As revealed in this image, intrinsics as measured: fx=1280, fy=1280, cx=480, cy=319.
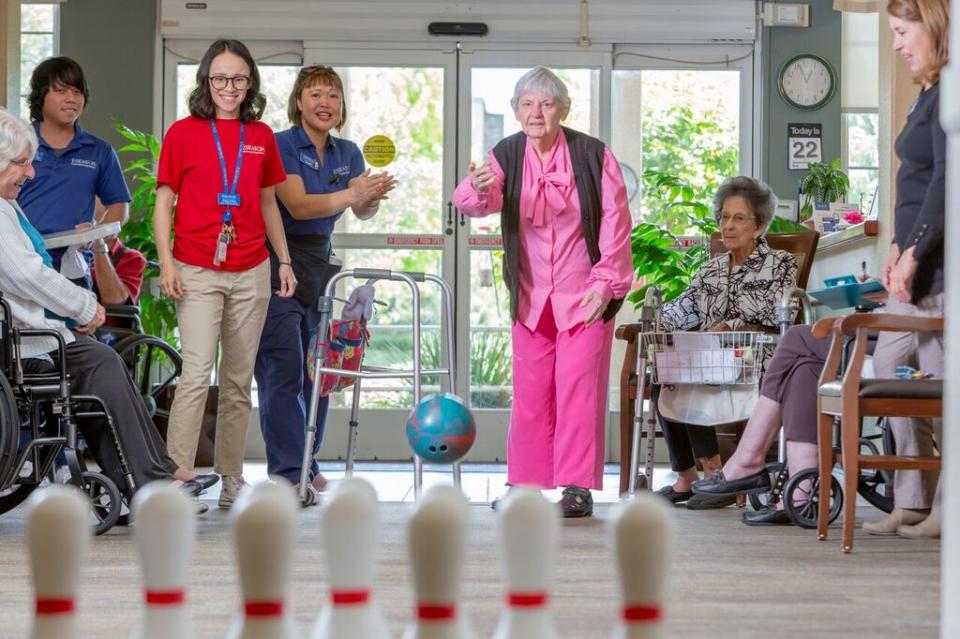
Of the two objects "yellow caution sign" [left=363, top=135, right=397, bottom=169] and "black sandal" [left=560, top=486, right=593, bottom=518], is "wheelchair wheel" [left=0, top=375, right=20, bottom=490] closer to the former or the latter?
"black sandal" [left=560, top=486, right=593, bottom=518]

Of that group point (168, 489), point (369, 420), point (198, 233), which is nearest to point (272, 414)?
point (198, 233)

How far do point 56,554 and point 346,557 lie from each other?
0.29m

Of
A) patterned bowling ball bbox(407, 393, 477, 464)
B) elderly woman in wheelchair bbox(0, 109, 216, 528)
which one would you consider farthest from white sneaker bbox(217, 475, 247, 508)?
patterned bowling ball bbox(407, 393, 477, 464)

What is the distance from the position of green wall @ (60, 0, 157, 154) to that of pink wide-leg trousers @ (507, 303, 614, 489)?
143 inches

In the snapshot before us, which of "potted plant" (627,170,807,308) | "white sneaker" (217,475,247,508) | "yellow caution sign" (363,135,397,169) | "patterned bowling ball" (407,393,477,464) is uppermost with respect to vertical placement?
"yellow caution sign" (363,135,397,169)

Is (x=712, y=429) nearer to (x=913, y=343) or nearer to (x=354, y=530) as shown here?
(x=913, y=343)

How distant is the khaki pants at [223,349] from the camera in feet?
13.0

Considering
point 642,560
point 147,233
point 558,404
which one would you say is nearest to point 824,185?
point 558,404

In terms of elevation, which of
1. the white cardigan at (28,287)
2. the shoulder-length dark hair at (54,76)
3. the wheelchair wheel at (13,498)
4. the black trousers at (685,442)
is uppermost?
the shoulder-length dark hair at (54,76)

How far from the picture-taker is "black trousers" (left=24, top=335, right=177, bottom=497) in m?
3.54

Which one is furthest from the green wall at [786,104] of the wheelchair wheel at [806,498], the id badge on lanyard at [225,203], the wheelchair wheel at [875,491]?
the id badge on lanyard at [225,203]

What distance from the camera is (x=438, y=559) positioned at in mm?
1271

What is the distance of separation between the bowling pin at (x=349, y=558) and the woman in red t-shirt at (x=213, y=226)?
2731 millimetres

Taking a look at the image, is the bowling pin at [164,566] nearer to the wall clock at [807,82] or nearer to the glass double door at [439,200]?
the glass double door at [439,200]
